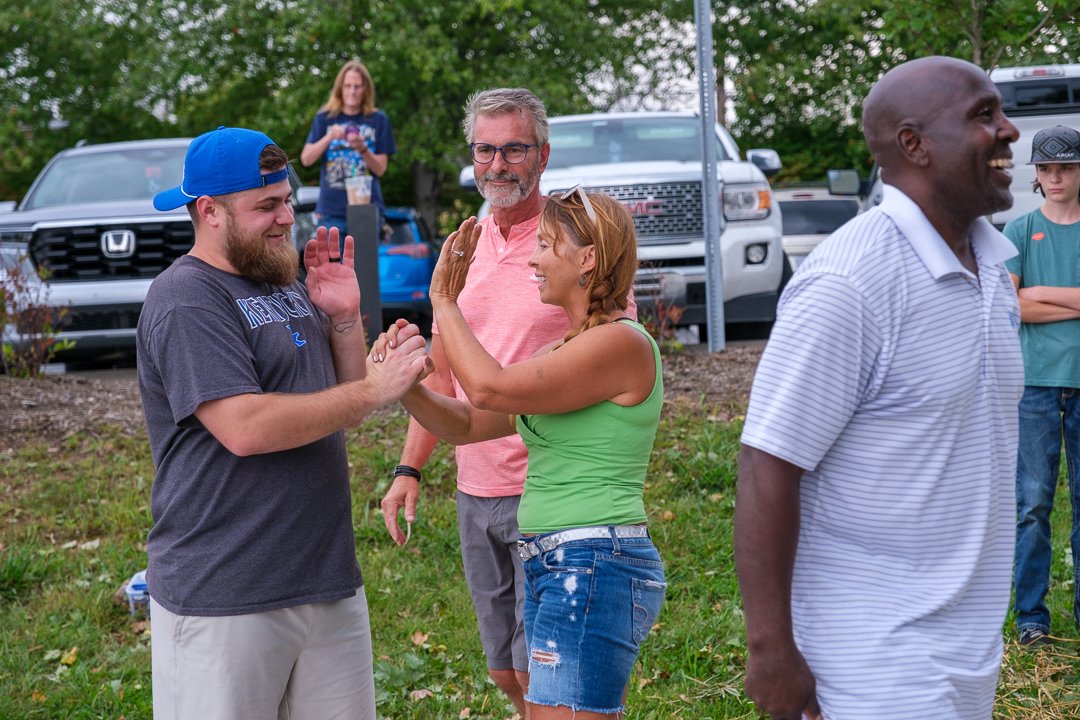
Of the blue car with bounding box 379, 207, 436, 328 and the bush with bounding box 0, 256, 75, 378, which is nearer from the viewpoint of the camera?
the bush with bounding box 0, 256, 75, 378

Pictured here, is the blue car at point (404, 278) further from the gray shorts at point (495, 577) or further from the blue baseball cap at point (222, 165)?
the blue baseball cap at point (222, 165)

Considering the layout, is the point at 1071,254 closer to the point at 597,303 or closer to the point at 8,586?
the point at 597,303

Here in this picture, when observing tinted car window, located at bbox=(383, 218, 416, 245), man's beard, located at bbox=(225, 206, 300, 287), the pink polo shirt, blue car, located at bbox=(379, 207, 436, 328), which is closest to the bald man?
man's beard, located at bbox=(225, 206, 300, 287)

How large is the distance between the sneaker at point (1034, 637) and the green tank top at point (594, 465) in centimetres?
273

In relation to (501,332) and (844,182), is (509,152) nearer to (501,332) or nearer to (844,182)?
(501,332)

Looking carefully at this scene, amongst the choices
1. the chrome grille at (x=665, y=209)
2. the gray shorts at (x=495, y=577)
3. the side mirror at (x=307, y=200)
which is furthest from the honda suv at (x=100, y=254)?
the gray shorts at (x=495, y=577)

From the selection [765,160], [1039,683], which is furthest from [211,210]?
[765,160]

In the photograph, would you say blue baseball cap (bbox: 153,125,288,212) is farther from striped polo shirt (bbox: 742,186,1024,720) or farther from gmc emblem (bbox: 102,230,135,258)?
gmc emblem (bbox: 102,230,135,258)

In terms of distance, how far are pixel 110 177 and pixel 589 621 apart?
9.82 m

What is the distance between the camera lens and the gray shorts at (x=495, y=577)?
3.82 meters

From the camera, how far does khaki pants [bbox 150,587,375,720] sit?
3.00m

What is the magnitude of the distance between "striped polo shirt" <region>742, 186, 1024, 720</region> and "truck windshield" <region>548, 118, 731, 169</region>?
8.62m

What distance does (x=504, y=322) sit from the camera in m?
3.77

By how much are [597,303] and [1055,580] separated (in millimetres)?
3875
